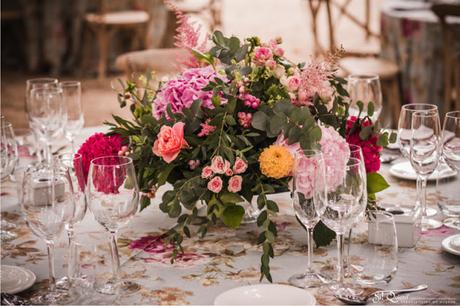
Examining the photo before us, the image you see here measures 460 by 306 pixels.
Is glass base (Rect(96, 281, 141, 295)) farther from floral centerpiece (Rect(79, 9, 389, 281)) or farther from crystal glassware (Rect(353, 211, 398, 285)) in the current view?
crystal glassware (Rect(353, 211, 398, 285))

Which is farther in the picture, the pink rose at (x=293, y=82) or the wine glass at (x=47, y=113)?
the wine glass at (x=47, y=113)

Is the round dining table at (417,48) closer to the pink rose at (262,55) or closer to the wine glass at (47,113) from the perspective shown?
the wine glass at (47,113)

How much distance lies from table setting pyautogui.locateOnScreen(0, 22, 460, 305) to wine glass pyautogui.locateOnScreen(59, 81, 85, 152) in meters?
0.32

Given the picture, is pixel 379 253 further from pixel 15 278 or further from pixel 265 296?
pixel 15 278

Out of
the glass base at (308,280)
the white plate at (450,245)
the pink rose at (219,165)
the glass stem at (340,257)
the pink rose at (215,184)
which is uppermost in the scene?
the pink rose at (219,165)

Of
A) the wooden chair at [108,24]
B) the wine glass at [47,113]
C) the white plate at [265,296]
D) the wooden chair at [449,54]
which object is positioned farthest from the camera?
the wooden chair at [108,24]

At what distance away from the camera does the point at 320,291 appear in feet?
4.66

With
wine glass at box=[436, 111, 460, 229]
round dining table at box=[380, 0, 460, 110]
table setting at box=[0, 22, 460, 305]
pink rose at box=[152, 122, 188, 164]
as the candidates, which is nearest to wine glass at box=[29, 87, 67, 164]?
table setting at box=[0, 22, 460, 305]

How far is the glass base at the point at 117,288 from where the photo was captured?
1431 millimetres

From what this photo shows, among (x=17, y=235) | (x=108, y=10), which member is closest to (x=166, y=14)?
(x=108, y=10)

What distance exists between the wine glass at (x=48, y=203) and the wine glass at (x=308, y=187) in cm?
37

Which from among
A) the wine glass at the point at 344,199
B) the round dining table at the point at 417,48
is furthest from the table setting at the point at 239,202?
the round dining table at the point at 417,48

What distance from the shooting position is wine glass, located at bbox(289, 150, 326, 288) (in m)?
1.36

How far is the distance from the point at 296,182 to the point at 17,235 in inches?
25.7
